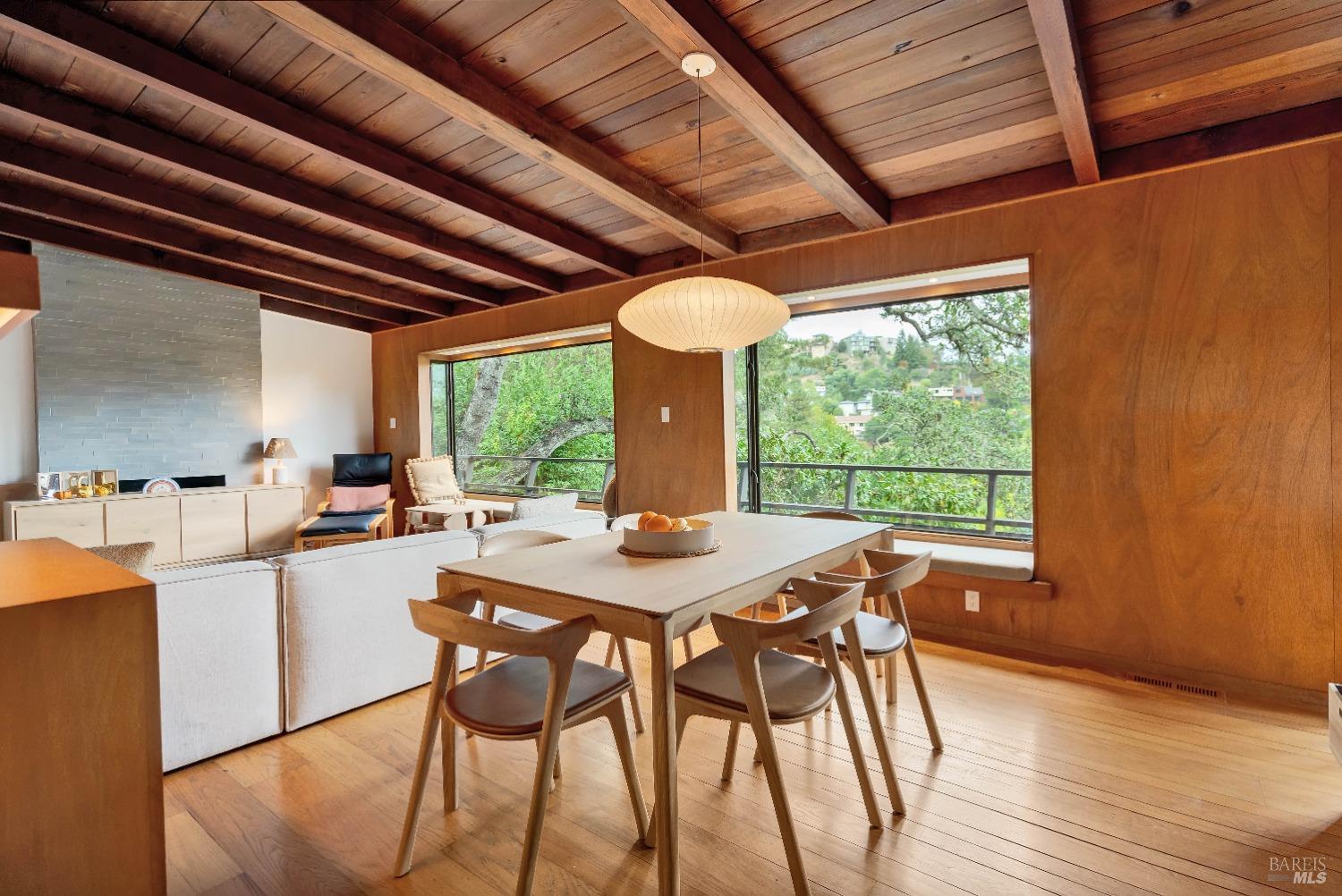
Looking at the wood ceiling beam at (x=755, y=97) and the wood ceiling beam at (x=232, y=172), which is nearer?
the wood ceiling beam at (x=232, y=172)

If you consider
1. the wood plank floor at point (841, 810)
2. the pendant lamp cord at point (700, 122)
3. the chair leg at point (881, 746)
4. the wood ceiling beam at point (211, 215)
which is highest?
the wood ceiling beam at point (211, 215)

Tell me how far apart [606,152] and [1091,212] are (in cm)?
220

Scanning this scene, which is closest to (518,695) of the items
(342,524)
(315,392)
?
(342,524)

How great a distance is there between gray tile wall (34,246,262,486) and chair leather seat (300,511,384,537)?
1.19 m

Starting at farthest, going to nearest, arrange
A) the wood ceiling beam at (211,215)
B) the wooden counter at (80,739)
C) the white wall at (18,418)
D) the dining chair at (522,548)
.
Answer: the white wall at (18,418), the wood ceiling beam at (211,215), the dining chair at (522,548), the wooden counter at (80,739)

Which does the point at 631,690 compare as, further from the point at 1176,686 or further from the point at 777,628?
the point at 1176,686

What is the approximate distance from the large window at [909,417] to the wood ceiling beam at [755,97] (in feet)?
5.22

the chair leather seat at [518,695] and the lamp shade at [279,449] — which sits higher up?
the lamp shade at [279,449]

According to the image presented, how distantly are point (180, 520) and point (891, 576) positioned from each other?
5546 millimetres

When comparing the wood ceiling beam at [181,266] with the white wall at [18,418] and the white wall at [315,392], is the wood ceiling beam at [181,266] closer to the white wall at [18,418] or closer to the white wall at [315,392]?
the white wall at [315,392]

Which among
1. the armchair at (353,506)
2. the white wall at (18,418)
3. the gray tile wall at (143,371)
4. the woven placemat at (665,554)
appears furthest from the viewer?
the armchair at (353,506)

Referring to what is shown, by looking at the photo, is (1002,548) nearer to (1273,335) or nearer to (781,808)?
(1273,335)

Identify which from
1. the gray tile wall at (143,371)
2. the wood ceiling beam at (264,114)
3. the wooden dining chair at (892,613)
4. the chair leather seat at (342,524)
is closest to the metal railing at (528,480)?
the chair leather seat at (342,524)

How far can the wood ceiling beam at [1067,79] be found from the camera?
1.85 meters
